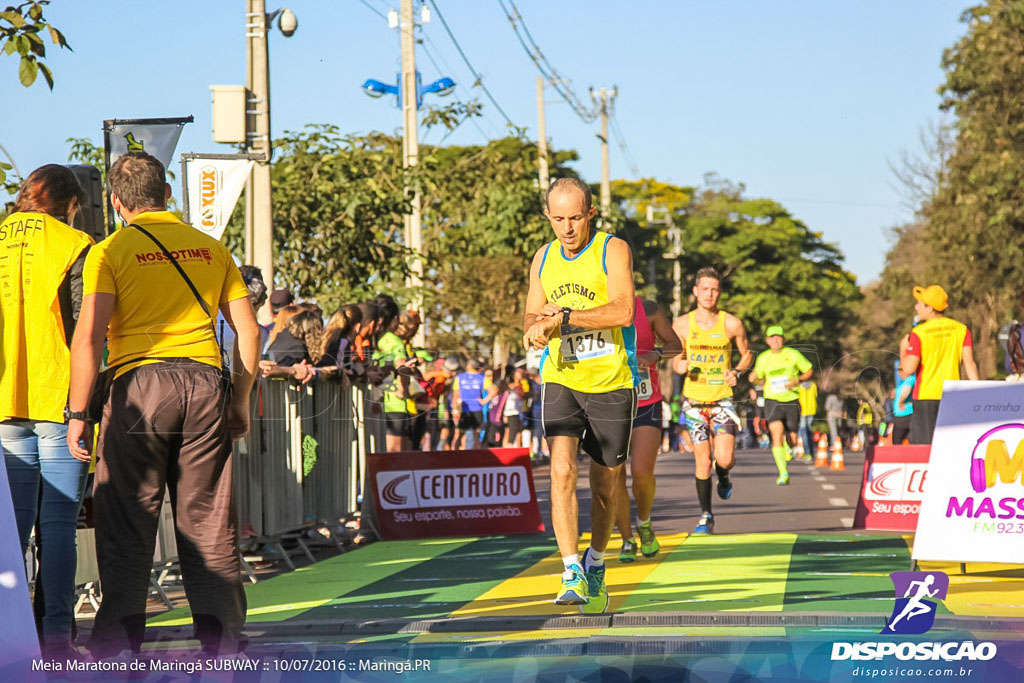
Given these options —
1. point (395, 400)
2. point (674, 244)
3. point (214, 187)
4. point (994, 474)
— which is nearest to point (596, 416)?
point (994, 474)

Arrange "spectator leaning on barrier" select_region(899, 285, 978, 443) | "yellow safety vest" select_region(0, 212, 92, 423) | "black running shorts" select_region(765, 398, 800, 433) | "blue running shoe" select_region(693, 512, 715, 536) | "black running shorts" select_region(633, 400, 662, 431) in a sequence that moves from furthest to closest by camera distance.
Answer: "black running shorts" select_region(765, 398, 800, 433), "spectator leaning on barrier" select_region(899, 285, 978, 443), "blue running shoe" select_region(693, 512, 715, 536), "black running shorts" select_region(633, 400, 662, 431), "yellow safety vest" select_region(0, 212, 92, 423)

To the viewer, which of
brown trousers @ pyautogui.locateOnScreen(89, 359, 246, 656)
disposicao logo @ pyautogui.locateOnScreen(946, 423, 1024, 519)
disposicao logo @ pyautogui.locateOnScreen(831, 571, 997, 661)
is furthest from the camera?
disposicao logo @ pyautogui.locateOnScreen(946, 423, 1024, 519)

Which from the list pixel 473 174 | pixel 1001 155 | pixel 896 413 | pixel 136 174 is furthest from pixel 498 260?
pixel 1001 155

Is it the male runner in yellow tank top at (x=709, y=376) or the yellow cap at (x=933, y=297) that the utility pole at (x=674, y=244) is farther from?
the male runner in yellow tank top at (x=709, y=376)

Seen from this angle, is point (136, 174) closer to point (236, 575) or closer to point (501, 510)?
point (236, 575)

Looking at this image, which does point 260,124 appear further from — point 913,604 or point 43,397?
point 913,604

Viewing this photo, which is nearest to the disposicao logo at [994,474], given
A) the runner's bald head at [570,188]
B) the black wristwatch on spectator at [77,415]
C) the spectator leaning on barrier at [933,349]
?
the runner's bald head at [570,188]

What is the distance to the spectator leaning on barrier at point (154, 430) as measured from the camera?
19.2 feet

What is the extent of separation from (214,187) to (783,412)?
9311mm

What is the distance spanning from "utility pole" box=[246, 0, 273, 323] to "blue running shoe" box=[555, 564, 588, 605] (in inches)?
261

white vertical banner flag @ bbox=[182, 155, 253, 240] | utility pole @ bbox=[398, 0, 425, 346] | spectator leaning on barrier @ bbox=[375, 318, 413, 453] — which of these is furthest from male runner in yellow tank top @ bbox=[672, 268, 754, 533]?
utility pole @ bbox=[398, 0, 425, 346]

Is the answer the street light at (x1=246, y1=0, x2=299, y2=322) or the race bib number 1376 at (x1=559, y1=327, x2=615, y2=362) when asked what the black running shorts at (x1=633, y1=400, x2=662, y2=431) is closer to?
the race bib number 1376 at (x1=559, y1=327, x2=615, y2=362)

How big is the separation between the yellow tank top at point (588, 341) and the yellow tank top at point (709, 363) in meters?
4.95

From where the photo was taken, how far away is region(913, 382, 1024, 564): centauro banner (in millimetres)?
9273
